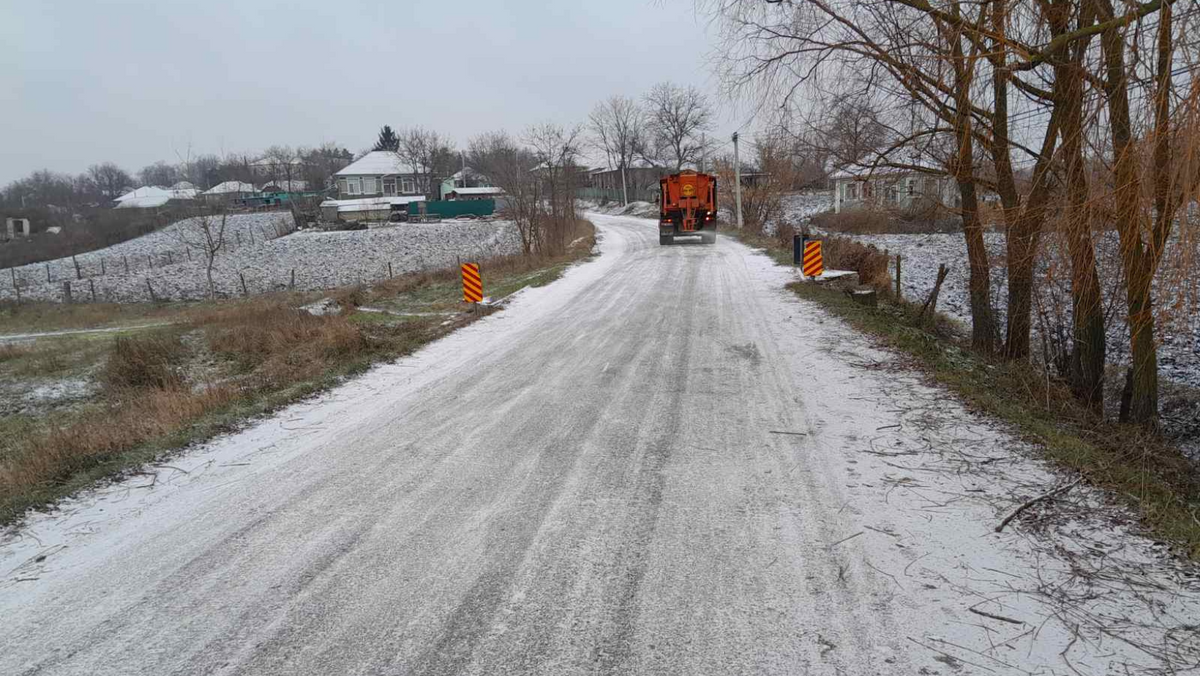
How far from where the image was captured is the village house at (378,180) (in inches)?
3302

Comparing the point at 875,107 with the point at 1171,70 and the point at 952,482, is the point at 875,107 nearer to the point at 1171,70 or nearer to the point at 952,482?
the point at 1171,70

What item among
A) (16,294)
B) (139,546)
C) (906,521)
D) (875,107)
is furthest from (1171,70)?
(16,294)

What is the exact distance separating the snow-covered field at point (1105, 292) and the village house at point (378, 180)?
228 feet

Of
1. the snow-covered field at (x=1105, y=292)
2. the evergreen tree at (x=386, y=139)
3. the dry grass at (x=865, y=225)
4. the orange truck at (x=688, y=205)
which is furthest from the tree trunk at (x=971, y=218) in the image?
the evergreen tree at (x=386, y=139)

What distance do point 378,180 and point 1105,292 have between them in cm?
8536

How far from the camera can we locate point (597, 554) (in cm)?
394

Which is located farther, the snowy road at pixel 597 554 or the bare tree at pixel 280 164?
the bare tree at pixel 280 164

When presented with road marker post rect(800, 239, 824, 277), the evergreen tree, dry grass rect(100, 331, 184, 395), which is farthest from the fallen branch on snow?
the evergreen tree

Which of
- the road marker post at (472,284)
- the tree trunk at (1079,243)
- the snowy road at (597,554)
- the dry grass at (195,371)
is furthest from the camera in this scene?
the road marker post at (472,284)

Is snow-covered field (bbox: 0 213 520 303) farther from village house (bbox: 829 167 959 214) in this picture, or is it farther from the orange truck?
village house (bbox: 829 167 959 214)

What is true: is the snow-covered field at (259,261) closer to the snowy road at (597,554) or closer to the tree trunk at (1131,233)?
the snowy road at (597,554)

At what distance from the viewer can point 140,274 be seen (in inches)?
1428

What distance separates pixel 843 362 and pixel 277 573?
6.88 m

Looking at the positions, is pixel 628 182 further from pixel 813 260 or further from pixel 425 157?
pixel 813 260
